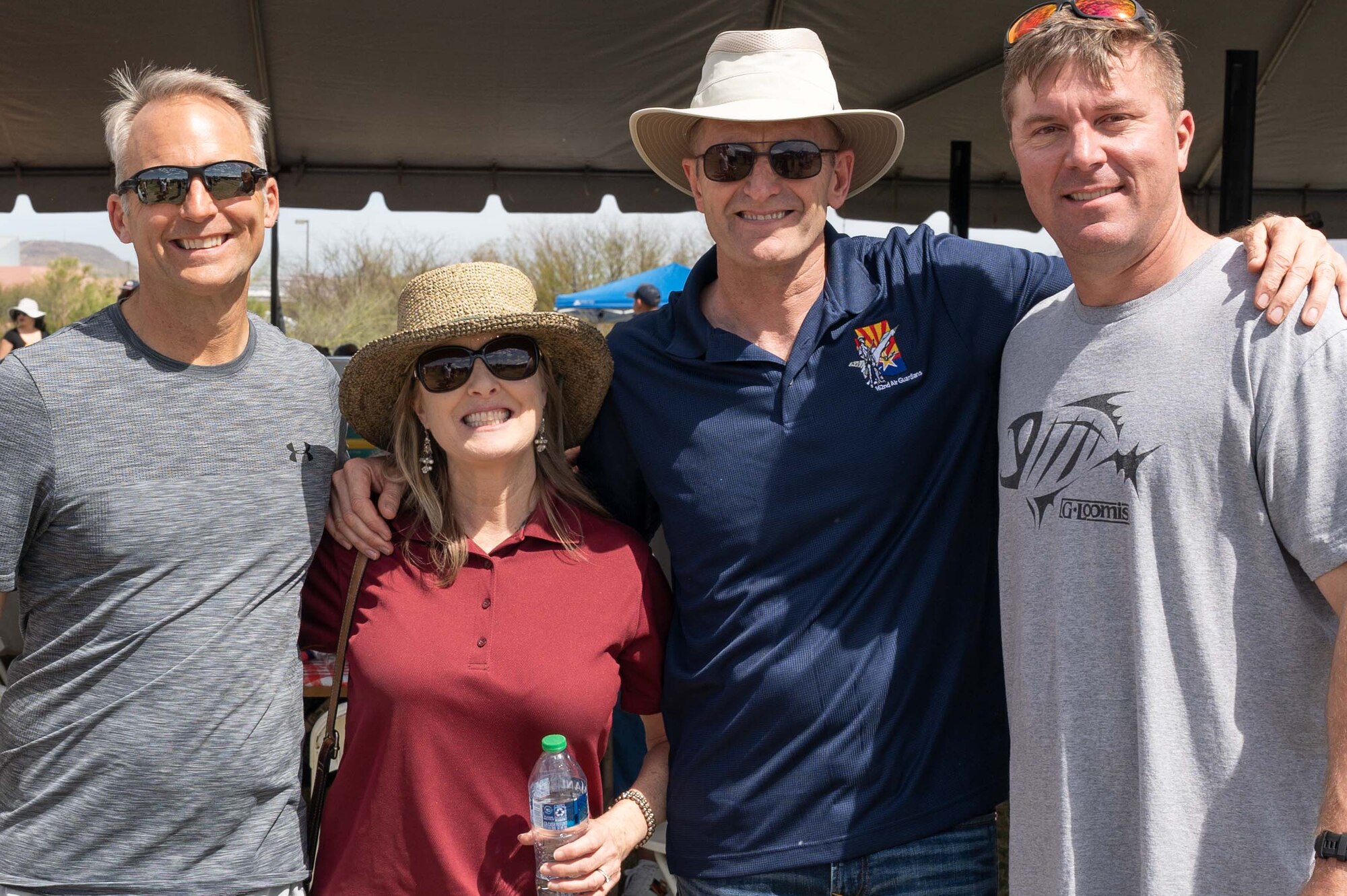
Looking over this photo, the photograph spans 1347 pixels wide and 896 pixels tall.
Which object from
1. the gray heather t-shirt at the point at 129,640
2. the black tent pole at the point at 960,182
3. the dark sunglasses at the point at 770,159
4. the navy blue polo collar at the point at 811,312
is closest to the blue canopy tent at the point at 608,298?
the black tent pole at the point at 960,182

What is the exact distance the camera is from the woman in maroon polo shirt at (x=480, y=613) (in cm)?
224

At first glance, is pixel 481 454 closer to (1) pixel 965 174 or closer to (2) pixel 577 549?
(2) pixel 577 549

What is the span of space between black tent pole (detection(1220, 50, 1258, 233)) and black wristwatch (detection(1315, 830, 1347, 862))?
531 centimetres

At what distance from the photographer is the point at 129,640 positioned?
2098mm

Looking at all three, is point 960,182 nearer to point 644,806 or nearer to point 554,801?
point 644,806

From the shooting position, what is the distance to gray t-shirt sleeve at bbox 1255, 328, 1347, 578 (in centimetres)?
168

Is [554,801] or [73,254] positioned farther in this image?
[73,254]

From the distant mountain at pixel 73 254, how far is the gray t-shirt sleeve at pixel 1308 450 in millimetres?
106861

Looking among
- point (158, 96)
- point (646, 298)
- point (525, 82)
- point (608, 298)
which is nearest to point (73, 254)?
point (608, 298)

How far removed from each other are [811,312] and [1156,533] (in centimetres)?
93

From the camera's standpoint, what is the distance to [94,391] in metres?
2.12

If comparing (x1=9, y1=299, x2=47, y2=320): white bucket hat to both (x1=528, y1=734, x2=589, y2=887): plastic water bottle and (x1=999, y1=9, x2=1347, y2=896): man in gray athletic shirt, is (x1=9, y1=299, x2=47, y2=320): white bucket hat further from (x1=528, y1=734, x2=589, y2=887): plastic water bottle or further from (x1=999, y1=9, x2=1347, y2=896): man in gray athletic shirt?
(x1=999, y1=9, x2=1347, y2=896): man in gray athletic shirt

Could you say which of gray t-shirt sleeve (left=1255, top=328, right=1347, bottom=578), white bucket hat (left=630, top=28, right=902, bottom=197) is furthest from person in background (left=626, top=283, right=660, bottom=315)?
gray t-shirt sleeve (left=1255, top=328, right=1347, bottom=578)

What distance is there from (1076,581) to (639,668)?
98 centimetres
